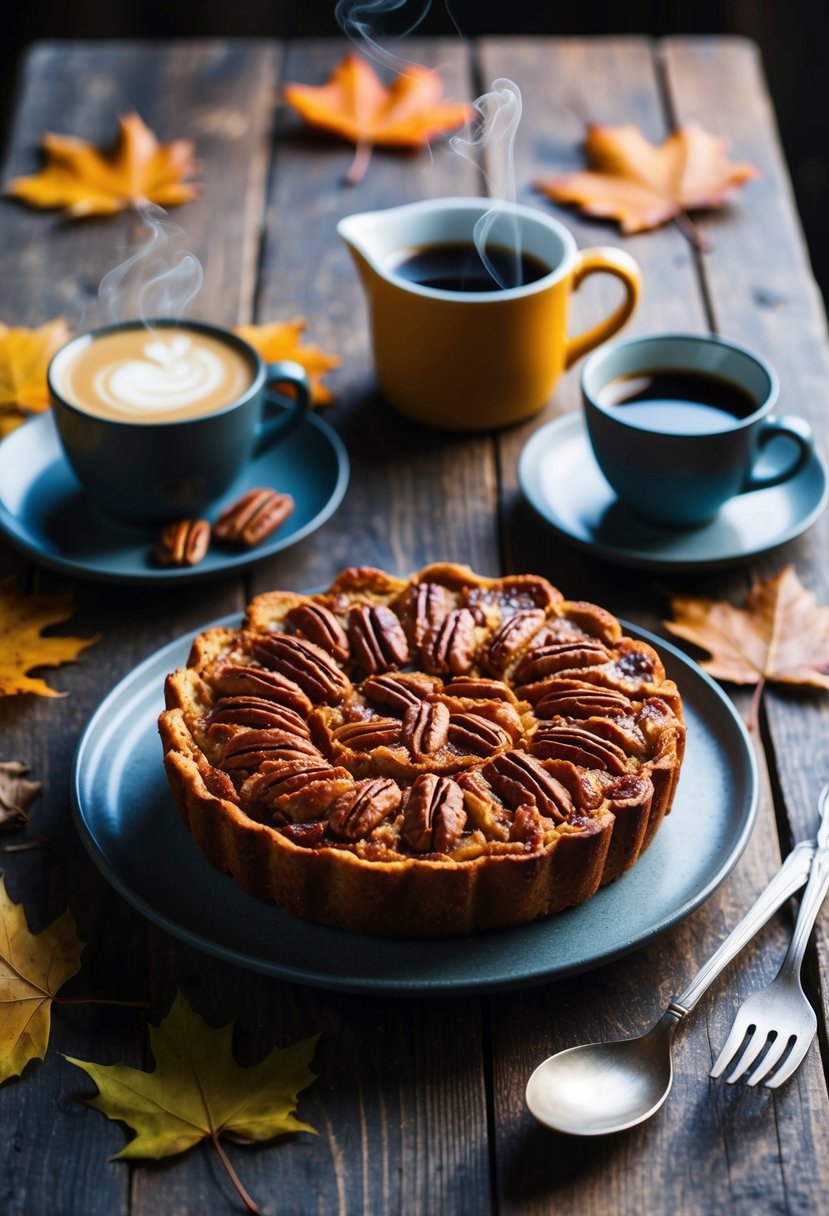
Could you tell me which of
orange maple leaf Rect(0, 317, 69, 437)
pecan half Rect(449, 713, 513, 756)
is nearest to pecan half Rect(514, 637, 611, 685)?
pecan half Rect(449, 713, 513, 756)

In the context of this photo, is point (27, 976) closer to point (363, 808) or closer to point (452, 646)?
point (363, 808)

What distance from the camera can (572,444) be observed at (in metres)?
2.07

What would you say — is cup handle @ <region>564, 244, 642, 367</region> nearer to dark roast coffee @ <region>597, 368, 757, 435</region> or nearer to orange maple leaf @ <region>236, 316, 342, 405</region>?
dark roast coffee @ <region>597, 368, 757, 435</region>

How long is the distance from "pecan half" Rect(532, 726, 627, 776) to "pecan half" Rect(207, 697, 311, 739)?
26cm

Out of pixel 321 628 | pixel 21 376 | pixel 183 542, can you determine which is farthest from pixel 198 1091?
pixel 21 376

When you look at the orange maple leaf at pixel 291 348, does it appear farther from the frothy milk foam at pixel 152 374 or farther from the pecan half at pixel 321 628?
the pecan half at pixel 321 628

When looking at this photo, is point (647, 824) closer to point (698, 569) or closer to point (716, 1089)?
point (716, 1089)

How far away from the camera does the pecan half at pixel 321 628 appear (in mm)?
1532

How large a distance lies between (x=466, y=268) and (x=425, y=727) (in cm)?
98

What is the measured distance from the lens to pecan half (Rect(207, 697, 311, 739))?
142cm

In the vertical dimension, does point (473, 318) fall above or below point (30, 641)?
above

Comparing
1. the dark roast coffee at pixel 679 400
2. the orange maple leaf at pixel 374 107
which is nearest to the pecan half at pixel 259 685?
the dark roast coffee at pixel 679 400

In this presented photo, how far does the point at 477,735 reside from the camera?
1.39 metres

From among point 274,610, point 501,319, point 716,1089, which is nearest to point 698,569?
point 501,319
